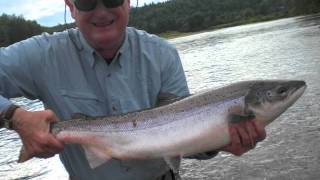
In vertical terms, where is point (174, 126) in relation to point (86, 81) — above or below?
below

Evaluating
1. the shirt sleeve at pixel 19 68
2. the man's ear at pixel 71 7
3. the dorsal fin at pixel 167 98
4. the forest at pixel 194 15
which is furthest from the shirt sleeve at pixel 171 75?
the forest at pixel 194 15

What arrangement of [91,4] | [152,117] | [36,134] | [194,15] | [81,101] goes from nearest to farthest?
[36,134] < [152,117] < [91,4] < [81,101] < [194,15]

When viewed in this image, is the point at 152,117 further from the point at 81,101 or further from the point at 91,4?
the point at 91,4

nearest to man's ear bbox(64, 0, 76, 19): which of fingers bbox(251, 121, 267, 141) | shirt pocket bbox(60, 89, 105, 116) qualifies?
shirt pocket bbox(60, 89, 105, 116)

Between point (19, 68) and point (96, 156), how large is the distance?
934 millimetres

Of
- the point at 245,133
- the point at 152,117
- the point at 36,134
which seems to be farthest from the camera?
the point at 152,117

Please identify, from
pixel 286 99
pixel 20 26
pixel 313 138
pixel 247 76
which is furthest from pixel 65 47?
pixel 20 26

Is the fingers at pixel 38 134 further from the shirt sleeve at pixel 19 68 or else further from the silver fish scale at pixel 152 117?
the shirt sleeve at pixel 19 68

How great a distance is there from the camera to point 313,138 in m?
10.7

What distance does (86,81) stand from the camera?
174 inches

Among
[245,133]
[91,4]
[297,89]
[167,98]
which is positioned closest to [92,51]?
[91,4]

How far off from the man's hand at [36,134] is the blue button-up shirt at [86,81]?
19.8 inches

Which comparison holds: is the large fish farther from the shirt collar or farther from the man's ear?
the man's ear

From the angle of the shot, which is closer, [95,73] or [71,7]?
[95,73]
